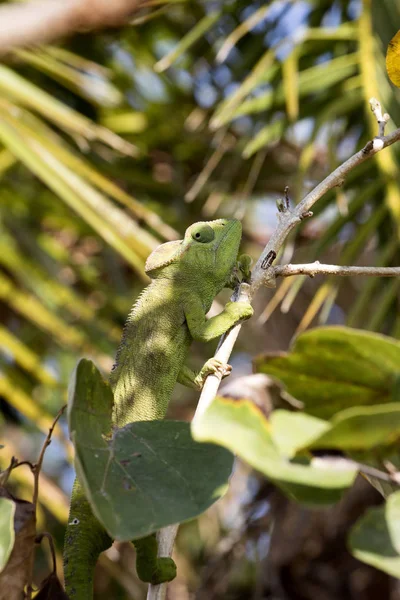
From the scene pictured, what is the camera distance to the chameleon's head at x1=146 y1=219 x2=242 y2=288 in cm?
138

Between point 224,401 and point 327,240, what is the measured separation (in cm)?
136

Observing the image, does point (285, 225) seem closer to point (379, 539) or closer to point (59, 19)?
point (379, 539)

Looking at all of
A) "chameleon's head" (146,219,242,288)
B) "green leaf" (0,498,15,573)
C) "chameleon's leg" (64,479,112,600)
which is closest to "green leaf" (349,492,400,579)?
"green leaf" (0,498,15,573)

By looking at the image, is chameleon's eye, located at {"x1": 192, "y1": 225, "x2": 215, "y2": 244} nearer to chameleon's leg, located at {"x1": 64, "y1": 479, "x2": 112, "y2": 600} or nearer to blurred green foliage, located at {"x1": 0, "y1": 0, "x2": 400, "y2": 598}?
blurred green foliage, located at {"x1": 0, "y1": 0, "x2": 400, "y2": 598}

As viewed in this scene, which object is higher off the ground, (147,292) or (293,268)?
(293,268)

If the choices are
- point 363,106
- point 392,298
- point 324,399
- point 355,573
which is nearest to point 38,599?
point 324,399

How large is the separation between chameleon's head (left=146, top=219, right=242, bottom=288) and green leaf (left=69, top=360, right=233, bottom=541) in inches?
25.4

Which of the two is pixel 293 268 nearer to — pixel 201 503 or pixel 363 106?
pixel 201 503

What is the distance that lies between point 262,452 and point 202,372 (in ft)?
2.22

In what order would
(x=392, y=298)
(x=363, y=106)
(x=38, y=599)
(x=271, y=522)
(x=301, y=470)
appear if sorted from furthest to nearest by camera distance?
(x=271, y=522)
(x=363, y=106)
(x=392, y=298)
(x=38, y=599)
(x=301, y=470)

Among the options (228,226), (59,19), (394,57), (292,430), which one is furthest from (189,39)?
(292,430)

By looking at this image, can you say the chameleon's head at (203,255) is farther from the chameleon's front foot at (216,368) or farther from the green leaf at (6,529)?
the green leaf at (6,529)

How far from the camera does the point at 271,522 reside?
2.43m

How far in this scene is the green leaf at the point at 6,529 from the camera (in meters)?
0.70
